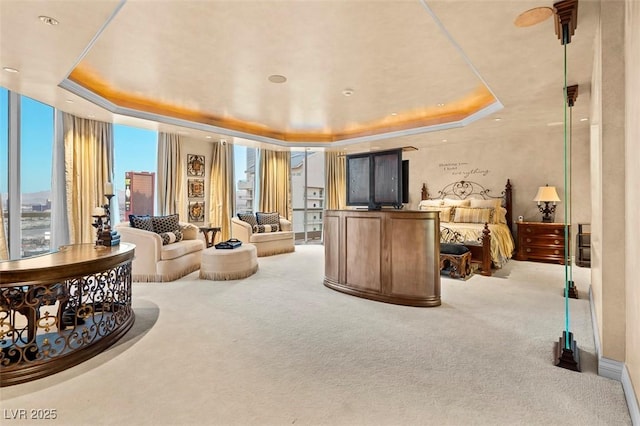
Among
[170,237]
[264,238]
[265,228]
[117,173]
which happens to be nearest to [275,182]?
[265,228]

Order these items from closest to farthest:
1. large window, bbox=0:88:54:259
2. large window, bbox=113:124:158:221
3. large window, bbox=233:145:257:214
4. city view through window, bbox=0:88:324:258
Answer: large window, bbox=0:88:54:259 < city view through window, bbox=0:88:324:258 < large window, bbox=113:124:158:221 < large window, bbox=233:145:257:214

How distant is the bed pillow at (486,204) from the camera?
645cm

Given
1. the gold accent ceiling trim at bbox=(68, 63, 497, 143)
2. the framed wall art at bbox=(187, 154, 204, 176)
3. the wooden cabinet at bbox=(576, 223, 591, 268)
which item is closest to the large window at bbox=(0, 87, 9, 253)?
the gold accent ceiling trim at bbox=(68, 63, 497, 143)

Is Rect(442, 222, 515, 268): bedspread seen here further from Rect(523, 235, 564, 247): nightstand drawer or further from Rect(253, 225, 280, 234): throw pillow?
Rect(253, 225, 280, 234): throw pillow

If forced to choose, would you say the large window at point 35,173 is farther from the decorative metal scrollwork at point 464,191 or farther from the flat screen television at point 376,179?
the decorative metal scrollwork at point 464,191

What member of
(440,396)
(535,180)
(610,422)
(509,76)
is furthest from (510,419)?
(535,180)

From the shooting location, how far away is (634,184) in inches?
67.4

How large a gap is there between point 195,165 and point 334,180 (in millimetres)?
4053

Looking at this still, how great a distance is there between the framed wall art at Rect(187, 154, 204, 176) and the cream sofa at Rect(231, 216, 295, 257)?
1472 mm

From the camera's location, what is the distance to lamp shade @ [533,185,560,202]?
228 inches

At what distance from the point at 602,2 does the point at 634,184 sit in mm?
1285

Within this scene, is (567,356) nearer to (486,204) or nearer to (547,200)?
(547,200)

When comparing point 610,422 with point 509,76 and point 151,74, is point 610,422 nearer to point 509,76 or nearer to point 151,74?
point 509,76

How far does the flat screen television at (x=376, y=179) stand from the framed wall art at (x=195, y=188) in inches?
174
